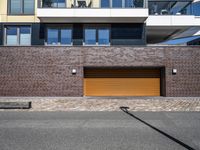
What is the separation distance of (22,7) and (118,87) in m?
10.6

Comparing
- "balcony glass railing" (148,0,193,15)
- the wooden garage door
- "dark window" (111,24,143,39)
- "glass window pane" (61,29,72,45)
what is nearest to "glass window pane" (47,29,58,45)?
"glass window pane" (61,29,72,45)

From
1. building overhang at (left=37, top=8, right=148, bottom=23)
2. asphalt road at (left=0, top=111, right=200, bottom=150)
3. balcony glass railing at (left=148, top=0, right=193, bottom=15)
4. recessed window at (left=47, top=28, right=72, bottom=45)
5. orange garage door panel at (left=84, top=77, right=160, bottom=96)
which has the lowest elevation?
asphalt road at (left=0, top=111, right=200, bottom=150)

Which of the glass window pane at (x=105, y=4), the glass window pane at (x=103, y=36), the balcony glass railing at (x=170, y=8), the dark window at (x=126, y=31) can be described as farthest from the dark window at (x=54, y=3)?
the balcony glass railing at (x=170, y=8)

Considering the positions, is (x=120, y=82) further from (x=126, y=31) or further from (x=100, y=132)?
(x=100, y=132)

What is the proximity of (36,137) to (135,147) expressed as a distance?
9.62 ft

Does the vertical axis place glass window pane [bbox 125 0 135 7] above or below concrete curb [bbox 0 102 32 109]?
above

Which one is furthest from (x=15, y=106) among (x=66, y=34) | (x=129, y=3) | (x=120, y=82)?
(x=129, y=3)

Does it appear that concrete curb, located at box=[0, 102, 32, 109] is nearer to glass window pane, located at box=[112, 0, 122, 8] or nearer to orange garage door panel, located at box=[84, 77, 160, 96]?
orange garage door panel, located at box=[84, 77, 160, 96]

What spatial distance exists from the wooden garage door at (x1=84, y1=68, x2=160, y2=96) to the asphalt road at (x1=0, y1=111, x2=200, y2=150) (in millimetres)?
8367

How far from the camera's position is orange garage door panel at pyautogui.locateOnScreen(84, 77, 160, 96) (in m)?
19.9

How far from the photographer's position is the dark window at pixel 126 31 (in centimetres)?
2155

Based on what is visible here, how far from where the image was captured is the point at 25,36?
2177cm

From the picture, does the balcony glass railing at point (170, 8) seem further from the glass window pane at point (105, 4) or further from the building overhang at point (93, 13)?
the glass window pane at point (105, 4)

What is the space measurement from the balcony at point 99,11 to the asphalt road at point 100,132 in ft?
34.8
